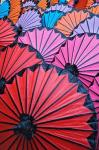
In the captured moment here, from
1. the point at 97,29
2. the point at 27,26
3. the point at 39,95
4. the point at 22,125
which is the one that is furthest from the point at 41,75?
the point at 27,26

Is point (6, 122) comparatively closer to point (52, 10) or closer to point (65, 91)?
point (65, 91)

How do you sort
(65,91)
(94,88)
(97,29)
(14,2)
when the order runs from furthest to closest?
(14,2), (97,29), (94,88), (65,91)

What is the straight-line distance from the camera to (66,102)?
424cm

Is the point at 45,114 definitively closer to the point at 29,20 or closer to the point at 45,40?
the point at 45,40

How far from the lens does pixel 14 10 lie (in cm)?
1059

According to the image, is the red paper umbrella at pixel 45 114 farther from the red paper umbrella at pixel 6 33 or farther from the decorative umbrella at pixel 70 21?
the decorative umbrella at pixel 70 21

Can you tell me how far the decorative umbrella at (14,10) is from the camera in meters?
10.2

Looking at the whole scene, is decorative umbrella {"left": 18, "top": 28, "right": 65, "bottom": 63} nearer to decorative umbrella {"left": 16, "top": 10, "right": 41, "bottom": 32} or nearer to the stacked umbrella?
the stacked umbrella

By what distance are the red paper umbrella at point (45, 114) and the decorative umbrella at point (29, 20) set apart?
4250mm

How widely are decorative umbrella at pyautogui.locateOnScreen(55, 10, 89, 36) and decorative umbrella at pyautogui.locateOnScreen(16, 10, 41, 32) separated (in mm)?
757

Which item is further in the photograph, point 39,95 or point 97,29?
point 97,29

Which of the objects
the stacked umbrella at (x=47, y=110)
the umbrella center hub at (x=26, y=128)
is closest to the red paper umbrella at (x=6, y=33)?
the stacked umbrella at (x=47, y=110)

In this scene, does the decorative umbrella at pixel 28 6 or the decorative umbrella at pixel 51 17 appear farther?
the decorative umbrella at pixel 28 6

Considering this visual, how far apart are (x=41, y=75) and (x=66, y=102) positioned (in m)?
0.55
